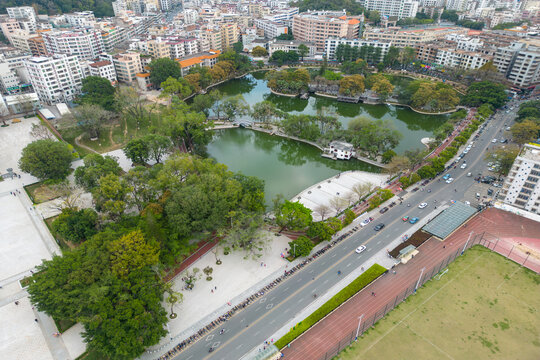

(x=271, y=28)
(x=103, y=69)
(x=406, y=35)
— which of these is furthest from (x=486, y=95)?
(x=103, y=69)

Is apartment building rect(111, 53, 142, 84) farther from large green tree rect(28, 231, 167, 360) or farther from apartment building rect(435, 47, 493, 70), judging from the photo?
apartment building rect(435, 47, 493, 70)

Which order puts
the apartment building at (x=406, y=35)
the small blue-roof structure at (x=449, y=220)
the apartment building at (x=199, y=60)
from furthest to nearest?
the apartment building at (x=406, y=35) → the apartment building at (x=199, y=60) → the small blue-roof structure at (x=449, y=220)

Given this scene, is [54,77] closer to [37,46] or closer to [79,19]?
[37,46]

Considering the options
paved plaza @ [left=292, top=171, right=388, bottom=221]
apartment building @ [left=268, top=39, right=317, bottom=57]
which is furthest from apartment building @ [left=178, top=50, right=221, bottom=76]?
paved plaza @ [left=292, top=171, right=388, bottom=221]

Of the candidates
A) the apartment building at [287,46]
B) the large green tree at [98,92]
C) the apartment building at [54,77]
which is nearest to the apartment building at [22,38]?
the apartment building at [54,77]

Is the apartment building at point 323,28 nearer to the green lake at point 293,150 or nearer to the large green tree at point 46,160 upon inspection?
the green lake at point 293,150

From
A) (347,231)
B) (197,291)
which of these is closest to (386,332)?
(347,231)
